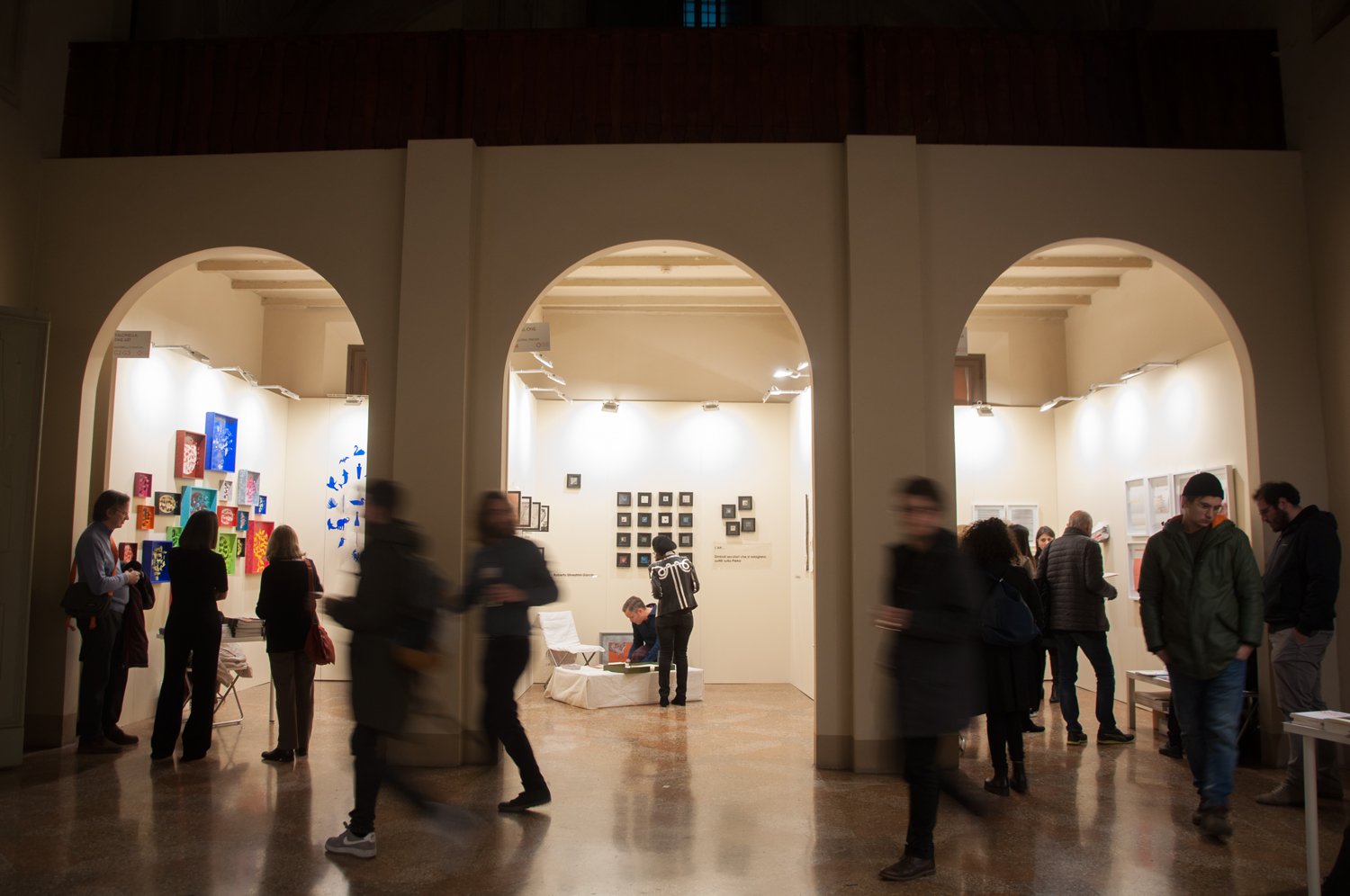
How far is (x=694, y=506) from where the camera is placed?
10.9 m

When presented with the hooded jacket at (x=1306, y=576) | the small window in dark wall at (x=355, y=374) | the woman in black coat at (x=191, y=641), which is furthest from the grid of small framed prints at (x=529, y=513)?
the hooded jacket at (x=1306, y=576)

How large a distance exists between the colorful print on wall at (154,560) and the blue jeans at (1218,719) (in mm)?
7429

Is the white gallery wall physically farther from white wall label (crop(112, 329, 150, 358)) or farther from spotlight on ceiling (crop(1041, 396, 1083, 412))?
white wall label (crop(112, 329, 150, 358))

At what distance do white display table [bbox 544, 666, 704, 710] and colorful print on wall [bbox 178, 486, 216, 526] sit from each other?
3.59 meters

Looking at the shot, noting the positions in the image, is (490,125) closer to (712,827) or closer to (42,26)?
(42,26)

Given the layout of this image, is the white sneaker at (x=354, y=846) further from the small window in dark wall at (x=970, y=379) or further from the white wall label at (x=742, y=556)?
the small window in dark wall at (x=970, y=379)

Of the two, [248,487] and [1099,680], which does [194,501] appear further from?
[1099,680]

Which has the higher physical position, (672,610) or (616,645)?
(672,610)

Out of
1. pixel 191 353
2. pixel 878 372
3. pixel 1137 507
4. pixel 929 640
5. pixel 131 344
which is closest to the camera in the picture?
pixel 929 640

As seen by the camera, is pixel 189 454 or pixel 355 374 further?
pixel 355 374

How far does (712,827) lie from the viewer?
4.98 m

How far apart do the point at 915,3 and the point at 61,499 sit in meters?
9.13

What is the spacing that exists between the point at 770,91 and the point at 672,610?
14.8 feet

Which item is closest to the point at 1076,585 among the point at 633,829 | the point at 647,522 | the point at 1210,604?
the point at 1210,604
